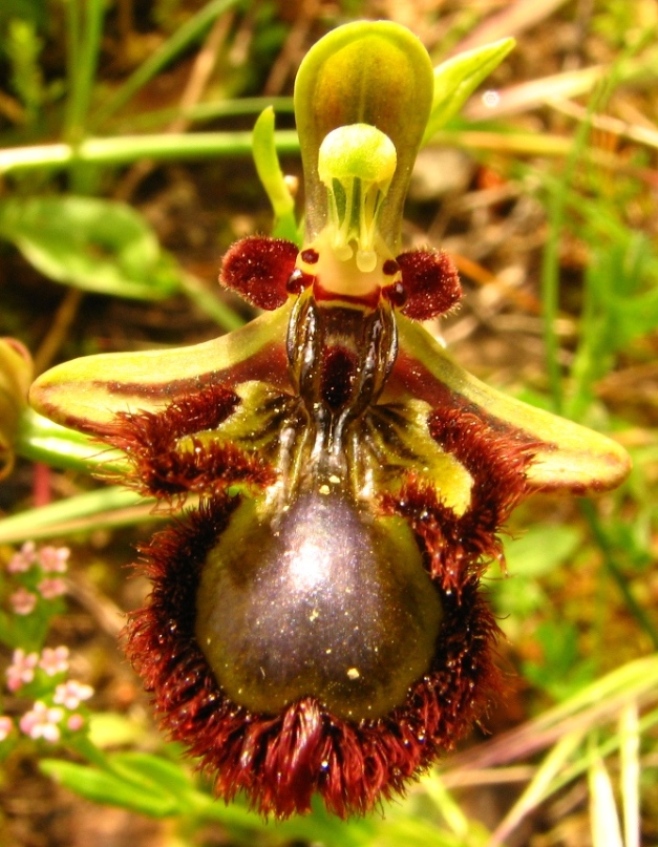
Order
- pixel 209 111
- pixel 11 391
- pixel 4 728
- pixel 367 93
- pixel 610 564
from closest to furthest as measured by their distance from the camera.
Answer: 1. pixel 4 728
2. pixel 367 93
3. pixel 11 391
4. pixel 610 564
5. pixel 209 111

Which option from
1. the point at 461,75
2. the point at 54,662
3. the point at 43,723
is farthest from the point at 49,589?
the point at 461,75

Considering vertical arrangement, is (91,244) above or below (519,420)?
above

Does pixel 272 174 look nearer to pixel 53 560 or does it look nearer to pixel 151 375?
pixel 151 375

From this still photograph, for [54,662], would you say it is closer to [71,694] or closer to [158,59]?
[71,694]

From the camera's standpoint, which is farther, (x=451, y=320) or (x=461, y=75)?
(x=451, y=320)

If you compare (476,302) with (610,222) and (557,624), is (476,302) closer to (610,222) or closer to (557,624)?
(610,222)

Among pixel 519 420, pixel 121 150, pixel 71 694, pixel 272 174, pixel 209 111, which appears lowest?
pixel 71 694

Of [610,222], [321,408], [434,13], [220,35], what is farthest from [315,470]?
[434,13]

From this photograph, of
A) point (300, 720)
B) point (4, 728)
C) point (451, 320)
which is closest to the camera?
point (300, 720)
